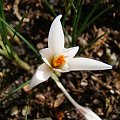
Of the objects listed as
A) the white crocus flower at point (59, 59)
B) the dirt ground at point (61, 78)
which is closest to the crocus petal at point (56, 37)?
the white crocus flower at point (59, 59)

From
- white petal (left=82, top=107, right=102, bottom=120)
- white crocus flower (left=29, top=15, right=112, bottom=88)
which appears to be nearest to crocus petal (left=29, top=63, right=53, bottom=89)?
white crocus flower (left=29, top=15, right=112, bottom=88)

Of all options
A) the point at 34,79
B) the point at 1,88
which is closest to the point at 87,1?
the point at 1,88

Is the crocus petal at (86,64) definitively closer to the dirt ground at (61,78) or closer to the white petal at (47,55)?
the white petal at (47,55)

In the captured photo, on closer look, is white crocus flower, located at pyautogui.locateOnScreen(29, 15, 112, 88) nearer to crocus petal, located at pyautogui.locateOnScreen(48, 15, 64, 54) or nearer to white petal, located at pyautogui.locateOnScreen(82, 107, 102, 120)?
crocus petal, located at pyautogui.locateOnScreen(48, 15, 64, 54)

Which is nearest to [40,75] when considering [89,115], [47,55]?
[47,55]

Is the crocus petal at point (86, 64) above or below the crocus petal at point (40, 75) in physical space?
below

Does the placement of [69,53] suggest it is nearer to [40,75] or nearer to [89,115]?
[40,75]

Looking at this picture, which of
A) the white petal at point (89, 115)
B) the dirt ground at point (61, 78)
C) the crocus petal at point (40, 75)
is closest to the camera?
the crocus petal at point (40, 75)
